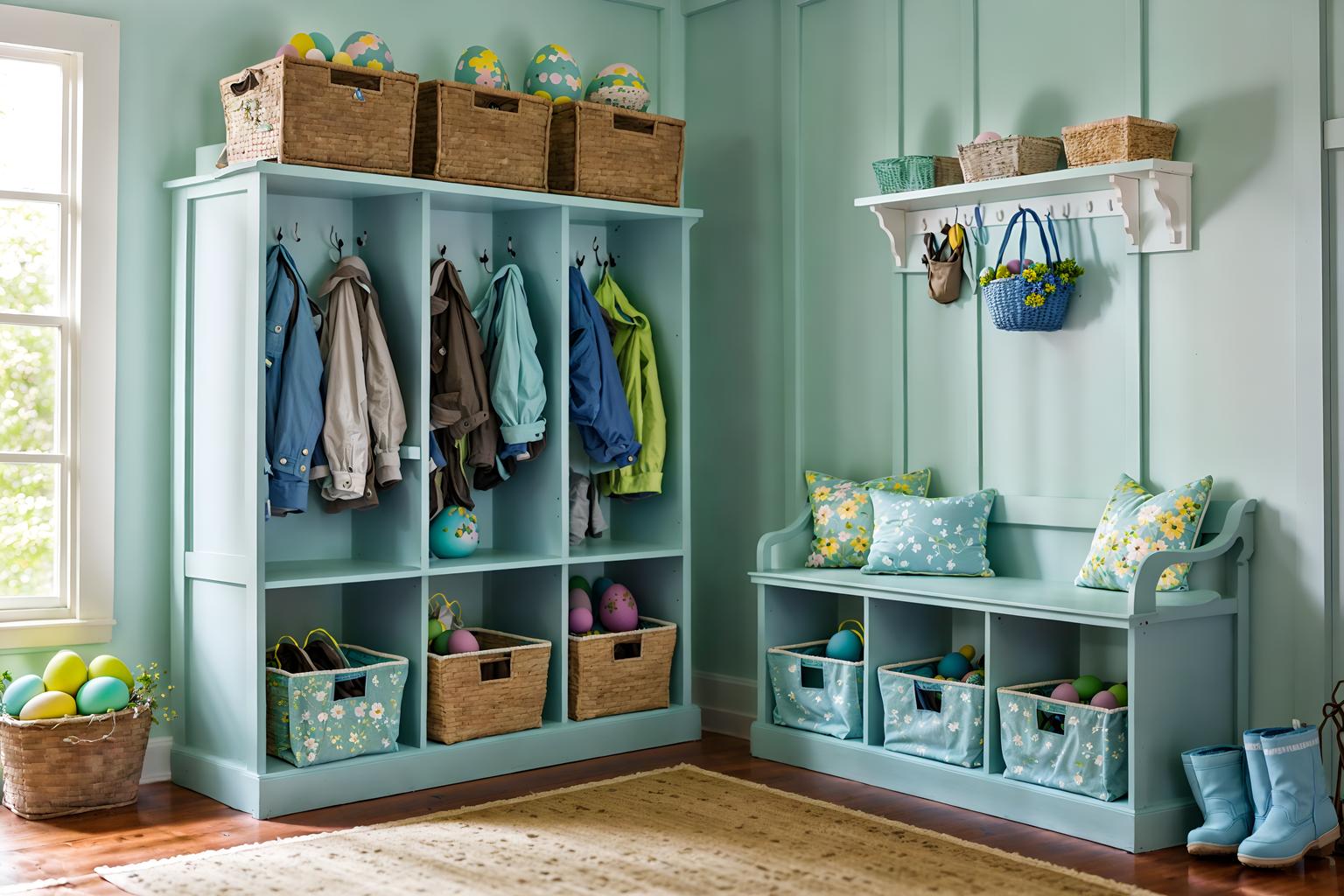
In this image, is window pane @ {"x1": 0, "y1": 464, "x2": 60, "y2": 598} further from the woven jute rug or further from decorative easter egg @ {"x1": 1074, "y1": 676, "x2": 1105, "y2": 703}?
decorative easter egg @ {"x1": 1074, "y1": 676, "x2": 1105, "y2": 703}

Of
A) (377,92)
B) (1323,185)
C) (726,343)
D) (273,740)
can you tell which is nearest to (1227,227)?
(1323,185)

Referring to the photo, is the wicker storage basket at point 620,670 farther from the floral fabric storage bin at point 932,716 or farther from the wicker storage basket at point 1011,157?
the wicker storage basket at point 1011,157

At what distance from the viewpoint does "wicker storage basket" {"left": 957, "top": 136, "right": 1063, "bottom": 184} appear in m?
3.88

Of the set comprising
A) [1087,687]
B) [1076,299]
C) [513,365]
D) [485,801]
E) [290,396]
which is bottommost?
[485,801]

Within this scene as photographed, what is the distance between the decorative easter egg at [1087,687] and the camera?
3693 millimetres

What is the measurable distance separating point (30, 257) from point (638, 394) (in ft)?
6.23

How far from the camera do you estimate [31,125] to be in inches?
157

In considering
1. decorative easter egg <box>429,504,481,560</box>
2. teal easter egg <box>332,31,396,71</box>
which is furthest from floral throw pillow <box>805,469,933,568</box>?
teal easter egg <box>332,31,396,71</box>

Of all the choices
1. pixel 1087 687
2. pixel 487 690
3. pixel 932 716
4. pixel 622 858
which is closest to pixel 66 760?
pixel 487 690

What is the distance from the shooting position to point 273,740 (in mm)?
3918

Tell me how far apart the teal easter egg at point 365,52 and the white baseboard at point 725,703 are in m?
2.41

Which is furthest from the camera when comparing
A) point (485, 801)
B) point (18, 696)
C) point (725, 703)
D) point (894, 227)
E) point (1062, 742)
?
point (725, 703)

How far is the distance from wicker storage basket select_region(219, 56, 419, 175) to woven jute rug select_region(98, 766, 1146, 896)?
1.84m

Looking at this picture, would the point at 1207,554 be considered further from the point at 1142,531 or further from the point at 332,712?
the point at 332,712
